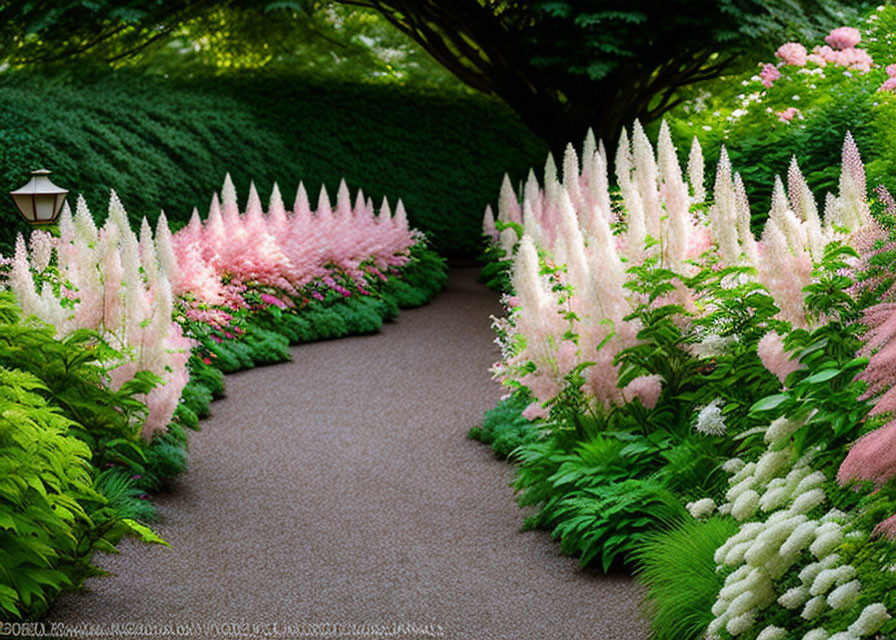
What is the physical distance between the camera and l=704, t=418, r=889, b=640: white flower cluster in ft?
9.81

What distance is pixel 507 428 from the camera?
6953mm

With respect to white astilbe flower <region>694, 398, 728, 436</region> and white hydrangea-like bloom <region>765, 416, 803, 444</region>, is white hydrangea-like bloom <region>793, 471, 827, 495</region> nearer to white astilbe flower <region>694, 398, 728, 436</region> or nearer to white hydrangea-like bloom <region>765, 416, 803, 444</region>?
white hydrangea-like bloom <region>765, 416, 803, 444</region>

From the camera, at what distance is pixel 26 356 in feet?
16.4

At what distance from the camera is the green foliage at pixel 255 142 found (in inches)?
479

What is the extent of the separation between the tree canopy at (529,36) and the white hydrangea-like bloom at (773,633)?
1210cm

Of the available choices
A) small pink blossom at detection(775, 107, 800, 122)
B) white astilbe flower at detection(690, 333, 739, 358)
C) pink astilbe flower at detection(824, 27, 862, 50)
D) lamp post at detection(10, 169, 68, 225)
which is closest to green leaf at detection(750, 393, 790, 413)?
white astilbe flower at detection(690, 333, 739, 358)

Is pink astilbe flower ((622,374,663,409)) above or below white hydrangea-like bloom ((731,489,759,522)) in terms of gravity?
below

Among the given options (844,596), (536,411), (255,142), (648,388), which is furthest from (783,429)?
(255,142)

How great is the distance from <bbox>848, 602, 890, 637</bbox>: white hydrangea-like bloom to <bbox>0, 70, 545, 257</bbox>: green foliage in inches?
387

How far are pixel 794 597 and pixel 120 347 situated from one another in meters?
3.89

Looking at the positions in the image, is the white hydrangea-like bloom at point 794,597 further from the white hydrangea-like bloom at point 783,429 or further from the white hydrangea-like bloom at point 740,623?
the white hydrangea-like bloom at point 783,429

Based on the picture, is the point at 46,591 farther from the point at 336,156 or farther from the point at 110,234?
the point at 336,156

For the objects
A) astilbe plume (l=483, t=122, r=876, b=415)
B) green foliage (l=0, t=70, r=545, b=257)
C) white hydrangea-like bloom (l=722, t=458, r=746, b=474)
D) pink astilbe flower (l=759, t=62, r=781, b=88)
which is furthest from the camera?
green foliage (l=0, t=70, r=545, b=257)

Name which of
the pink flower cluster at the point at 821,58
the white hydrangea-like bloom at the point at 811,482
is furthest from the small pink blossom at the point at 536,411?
the pink flower cluster at the point at 821,58
